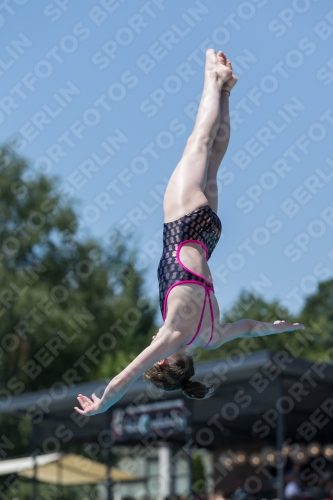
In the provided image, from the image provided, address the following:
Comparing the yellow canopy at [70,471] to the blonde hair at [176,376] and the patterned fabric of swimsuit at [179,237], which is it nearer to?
the blonde hair at [176,376]

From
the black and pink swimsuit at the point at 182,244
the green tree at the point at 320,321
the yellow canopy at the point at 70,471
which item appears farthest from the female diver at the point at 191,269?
the green tree at the point at 320,321

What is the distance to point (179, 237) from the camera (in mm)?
5656

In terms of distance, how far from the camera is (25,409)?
61.2ft

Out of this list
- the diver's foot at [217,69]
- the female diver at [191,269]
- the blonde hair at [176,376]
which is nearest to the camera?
the female diver at [191,269]

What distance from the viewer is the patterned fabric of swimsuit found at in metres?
5.55

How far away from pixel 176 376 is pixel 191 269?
75 centimetres

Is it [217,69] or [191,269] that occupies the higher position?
[217,69]

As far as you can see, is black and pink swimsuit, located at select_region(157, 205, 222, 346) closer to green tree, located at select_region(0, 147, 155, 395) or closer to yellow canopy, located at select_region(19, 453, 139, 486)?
yellow canopy, located at select_region(19, 453, 139, 486)

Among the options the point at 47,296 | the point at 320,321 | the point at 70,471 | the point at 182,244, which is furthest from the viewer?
the point at 320,321

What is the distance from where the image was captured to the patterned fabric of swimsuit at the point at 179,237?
555 cm

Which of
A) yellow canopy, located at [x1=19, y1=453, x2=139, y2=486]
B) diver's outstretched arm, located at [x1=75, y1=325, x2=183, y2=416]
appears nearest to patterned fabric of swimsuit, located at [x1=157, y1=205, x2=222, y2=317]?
diver's outstretched arm, located at [x1=75, y1=325, x2=183, y2=416]

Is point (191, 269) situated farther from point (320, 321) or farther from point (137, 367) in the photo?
point (320, 321)

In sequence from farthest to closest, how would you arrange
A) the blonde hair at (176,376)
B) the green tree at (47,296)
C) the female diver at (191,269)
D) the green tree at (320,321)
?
the green tree at (320,321) → the green tree at (47,296) → the blonde hair at (176,376) → the female diver at (191,269)

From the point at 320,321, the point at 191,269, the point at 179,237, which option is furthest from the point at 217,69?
the point at 320,321
